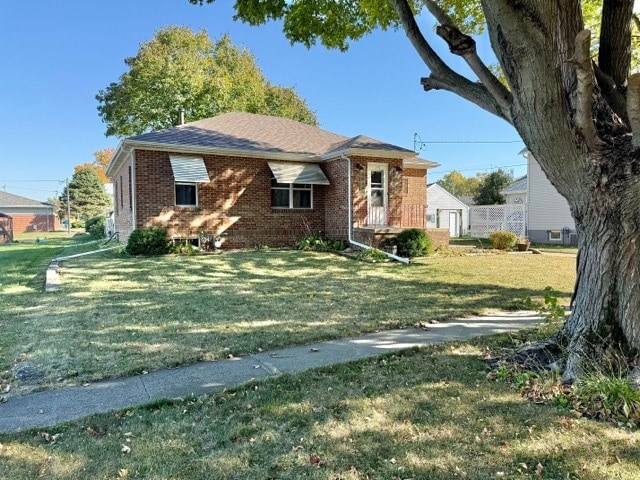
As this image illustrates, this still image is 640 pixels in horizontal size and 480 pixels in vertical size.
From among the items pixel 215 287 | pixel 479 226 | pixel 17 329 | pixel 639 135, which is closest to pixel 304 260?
pixel 215 287

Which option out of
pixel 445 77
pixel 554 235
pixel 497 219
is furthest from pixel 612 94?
pixel 497 219

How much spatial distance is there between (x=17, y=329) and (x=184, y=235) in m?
8.92

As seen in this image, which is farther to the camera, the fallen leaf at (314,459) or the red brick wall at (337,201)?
the red brick wall at (337,201)

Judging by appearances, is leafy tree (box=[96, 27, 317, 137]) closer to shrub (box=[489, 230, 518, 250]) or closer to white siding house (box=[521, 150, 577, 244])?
white siding house (box=[521, 150, 577, 244])

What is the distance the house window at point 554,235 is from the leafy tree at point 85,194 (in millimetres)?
48732

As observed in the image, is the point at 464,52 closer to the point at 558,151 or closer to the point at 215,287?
the point at 558,151

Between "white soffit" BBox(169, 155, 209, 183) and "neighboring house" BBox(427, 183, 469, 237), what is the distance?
21382 mm

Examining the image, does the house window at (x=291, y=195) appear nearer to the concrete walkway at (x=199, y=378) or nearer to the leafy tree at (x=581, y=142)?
the concrete walkway at (x=199, y=378)

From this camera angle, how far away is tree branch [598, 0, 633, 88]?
4066 millimetres

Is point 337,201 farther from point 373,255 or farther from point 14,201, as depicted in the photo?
point 14,201

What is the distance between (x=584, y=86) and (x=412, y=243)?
10.6m

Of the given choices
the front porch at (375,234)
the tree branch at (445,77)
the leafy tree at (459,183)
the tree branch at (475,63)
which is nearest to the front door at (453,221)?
the front porch at (375,234)

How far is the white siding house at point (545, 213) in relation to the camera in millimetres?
21062

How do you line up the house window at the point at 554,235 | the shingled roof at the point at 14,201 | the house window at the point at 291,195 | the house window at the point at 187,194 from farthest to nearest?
the shingled roof at the point at 14,201, the house window at the point at 554,235, the house window at the point at 291,195, the house window at the point at 187,194
